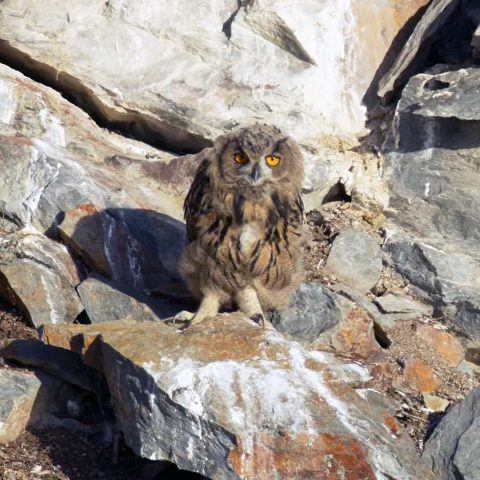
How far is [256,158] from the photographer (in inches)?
224

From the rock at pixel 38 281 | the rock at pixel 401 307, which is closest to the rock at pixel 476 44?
the rock at pixel 401 307

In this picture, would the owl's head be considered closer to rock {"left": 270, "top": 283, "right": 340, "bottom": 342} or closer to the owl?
the owl

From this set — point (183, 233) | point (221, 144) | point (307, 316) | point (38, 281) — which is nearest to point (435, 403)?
point (307, 316)

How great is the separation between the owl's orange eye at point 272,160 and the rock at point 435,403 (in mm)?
1662

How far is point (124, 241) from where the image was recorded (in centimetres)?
684

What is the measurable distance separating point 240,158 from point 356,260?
185cm

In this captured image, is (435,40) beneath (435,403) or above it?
above

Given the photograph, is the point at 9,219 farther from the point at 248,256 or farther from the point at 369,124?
the point at 369,124

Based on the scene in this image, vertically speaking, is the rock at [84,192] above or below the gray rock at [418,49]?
below

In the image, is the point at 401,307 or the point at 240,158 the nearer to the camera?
the point at 240,158

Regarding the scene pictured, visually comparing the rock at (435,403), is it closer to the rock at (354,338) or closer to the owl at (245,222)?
the rock at (354,338)

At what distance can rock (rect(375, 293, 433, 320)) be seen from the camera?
22.8ft

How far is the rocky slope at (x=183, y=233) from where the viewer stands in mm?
4805

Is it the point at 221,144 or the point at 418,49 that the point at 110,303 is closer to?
the point at 221,144
